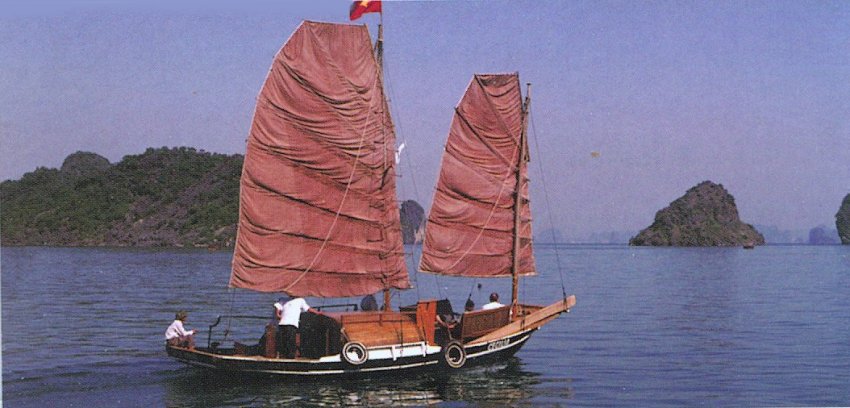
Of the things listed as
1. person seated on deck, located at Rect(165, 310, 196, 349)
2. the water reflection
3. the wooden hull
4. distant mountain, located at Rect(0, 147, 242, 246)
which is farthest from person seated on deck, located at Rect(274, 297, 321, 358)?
distant mountain, located at Rect(0, 147, 242, 246)

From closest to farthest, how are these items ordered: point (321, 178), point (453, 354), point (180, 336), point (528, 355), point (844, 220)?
point (180, 336), point (453, 354), point (321, 178), point (528, 355), point (844, 220)

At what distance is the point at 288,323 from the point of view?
61.0ft

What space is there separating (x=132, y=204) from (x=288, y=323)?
139 m

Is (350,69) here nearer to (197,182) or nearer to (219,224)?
(219,224)

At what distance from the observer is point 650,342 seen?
98.0 ft

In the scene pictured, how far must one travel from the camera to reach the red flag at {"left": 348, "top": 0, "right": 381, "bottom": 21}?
2103 cm

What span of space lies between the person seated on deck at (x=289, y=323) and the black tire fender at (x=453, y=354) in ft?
10.4

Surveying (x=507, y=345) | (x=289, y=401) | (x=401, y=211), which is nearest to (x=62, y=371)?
Result: (x=289, y=401)

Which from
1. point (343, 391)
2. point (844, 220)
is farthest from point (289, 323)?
point (844, 220)

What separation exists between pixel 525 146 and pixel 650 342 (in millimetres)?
9074

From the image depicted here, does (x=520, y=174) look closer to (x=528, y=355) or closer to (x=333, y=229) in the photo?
(x=528, y=355)

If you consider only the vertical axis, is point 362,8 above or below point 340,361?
above

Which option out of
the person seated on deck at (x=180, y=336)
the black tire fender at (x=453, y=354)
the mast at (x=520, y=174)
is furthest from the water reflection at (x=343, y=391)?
the mast at (x=520, y=174)

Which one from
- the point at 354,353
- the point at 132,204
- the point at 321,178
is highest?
the point at 132,204
